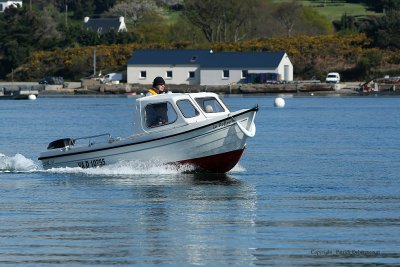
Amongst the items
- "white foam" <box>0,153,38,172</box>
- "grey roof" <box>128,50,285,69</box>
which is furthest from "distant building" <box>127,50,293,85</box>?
"white foam" <box>0,153,38,172</box>

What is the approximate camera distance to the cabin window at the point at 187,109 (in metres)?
30.4

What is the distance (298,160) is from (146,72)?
86001mm

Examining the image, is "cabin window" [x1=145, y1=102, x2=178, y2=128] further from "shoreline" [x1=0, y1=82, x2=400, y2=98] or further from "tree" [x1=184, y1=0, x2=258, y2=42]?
"tree" [x1=184, y1=0, x2=258, y2=42]

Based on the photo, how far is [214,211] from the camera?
24453mm

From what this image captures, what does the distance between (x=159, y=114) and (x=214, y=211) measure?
262 inches

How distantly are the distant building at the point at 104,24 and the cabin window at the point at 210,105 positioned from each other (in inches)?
5265

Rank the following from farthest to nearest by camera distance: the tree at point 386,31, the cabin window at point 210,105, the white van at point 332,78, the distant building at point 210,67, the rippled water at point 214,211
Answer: the tree at point 386,31 < the distant building at point 210,67 < the white van at point 332,78 < the cabin window at point 210,105 < the rippled water at point 214,211

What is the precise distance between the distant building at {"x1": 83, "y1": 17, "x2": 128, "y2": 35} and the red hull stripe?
133919 mm

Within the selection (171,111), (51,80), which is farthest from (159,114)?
(51,80)

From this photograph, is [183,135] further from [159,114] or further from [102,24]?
[102,24]

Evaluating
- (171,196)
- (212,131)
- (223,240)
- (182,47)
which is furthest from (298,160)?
(182,47)

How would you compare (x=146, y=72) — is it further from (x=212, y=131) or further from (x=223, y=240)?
(x=223, y=240)

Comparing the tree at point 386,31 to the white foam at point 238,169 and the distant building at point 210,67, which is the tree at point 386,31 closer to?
the distant building at point 210,67

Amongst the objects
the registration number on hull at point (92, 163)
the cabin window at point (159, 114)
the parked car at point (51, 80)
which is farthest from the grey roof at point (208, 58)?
the cabin window at point (159, 114)
